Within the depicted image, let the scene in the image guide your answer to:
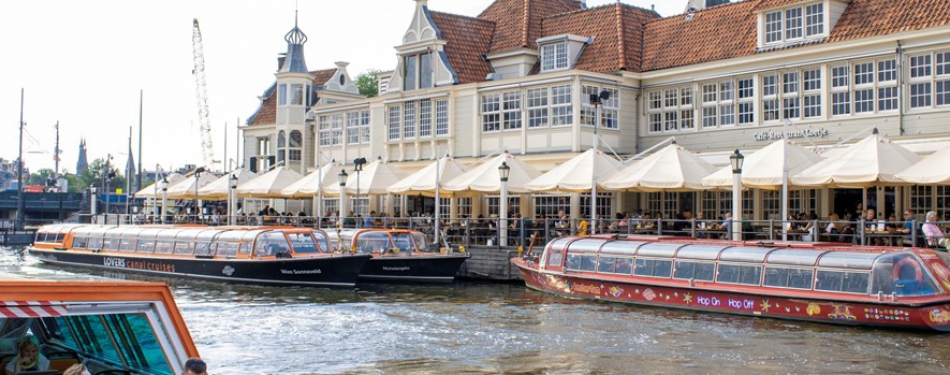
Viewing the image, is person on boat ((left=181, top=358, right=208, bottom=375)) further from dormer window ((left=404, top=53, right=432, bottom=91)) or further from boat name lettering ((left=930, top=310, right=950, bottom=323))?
dormer window ((left=404, top=53, right=432, bottom=91))

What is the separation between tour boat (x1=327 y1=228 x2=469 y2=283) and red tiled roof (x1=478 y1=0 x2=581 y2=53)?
531 inches

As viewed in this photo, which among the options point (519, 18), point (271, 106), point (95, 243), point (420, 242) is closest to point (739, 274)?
point (420, 242)

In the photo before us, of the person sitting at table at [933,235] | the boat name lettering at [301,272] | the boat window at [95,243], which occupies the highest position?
the person sitting at table at [933,235]

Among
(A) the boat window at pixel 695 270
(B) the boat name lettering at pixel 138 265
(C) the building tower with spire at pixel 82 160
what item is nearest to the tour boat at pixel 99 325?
(A) the boat window at pixel 695 270

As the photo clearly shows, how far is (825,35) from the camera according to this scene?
33.1 metres

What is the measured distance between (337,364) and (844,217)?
21115 millimetres

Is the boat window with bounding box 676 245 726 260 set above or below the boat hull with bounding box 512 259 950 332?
above

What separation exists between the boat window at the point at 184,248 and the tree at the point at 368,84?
52100 millimetres

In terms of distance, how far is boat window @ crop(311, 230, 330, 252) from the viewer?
3158cm

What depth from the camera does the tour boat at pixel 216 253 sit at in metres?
29.6

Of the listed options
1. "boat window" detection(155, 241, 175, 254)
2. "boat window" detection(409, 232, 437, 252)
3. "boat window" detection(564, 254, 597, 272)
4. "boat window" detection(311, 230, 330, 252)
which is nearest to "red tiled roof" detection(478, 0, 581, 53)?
"boat window" detection(409, 232, 437, 252)

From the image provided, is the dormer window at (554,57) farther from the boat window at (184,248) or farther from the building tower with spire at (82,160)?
the building tower with spire at (82,160)

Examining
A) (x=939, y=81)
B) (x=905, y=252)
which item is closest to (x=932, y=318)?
(x=905, y=252)

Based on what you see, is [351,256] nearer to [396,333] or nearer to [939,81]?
[396,333]
